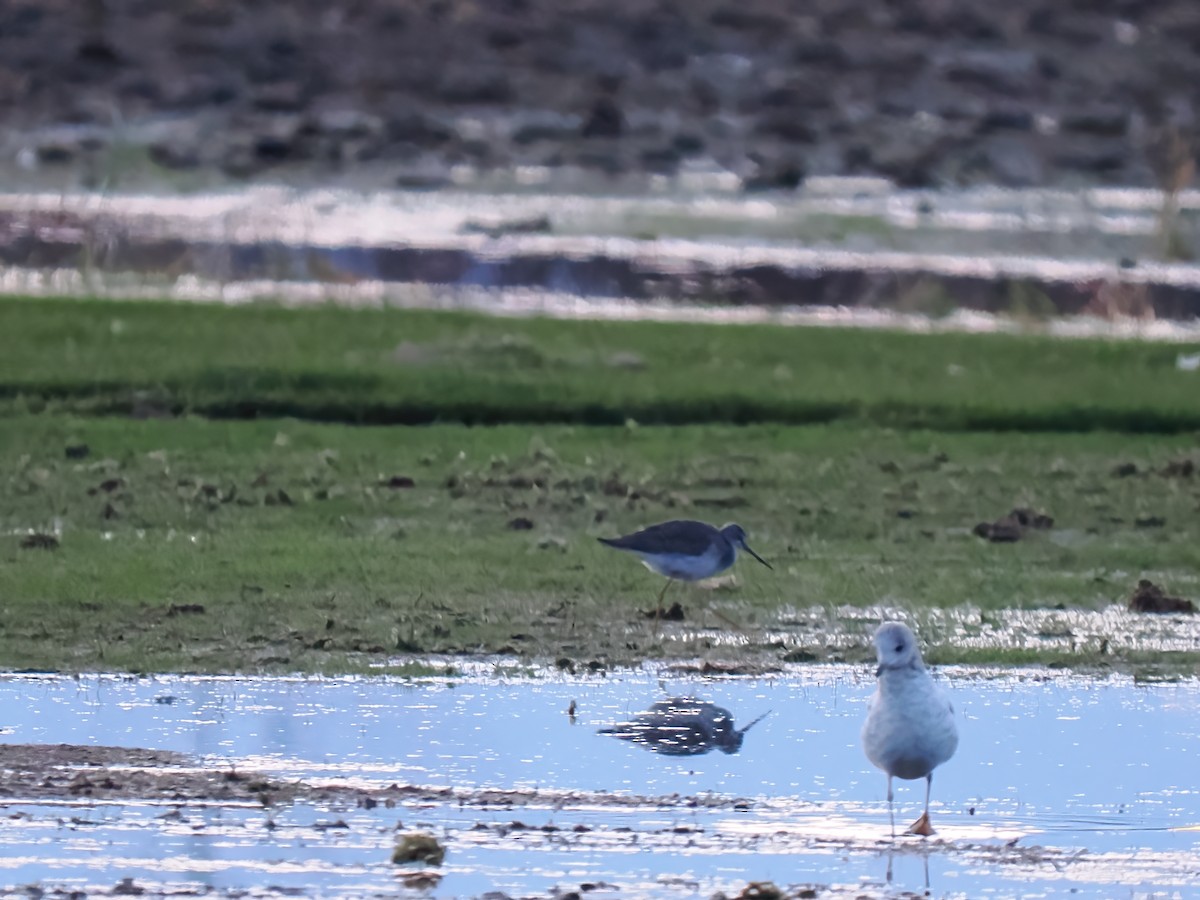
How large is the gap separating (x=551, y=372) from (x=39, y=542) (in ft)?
22.4

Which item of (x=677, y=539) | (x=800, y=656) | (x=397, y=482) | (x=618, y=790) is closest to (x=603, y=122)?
(x=397, y=482)

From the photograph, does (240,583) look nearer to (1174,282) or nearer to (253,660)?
(253,660)

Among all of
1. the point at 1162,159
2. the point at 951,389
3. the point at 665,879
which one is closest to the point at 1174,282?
the point at 1162,159

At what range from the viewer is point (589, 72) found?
3562 centimetres

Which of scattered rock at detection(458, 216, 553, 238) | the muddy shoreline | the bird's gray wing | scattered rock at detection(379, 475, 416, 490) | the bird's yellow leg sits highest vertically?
scattered rock at detection(458, 216, 553, 238)

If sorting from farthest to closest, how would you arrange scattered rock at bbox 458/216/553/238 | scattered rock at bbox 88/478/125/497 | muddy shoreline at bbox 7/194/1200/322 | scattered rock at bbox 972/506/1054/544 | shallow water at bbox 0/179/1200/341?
1. scattered rock at bbox 458/216/553/238
2. muddy shoreline at bbox 7/194/1200/322
3. shallow water at bbox 0/179/1200/341
4. scattered rock at bbox 88/478/125/497
5. scattered rock at bbox 972/506/1054/544

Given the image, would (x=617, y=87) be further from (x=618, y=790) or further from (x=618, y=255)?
(x=618, y=790)

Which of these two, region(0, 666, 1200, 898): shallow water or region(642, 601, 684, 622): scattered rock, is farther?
region(642, 601, 684, 622): scattered rock

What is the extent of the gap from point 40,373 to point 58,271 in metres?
6.75

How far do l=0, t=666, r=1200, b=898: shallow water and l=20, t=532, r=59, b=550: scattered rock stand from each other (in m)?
3.20

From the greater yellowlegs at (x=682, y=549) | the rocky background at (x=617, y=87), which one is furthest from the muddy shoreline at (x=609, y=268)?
the greater yellowlegs at (x=682, y=549)

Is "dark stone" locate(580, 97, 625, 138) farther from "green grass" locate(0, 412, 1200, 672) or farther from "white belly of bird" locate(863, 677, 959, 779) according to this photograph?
"white belly of bird" locate(863, 677, 959, 779)

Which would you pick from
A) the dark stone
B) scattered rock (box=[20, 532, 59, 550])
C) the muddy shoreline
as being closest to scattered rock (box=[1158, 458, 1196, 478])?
scattered rock (box=[20, 532, 59, 550])

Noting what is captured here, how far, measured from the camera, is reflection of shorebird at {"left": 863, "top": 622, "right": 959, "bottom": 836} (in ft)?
26.9
